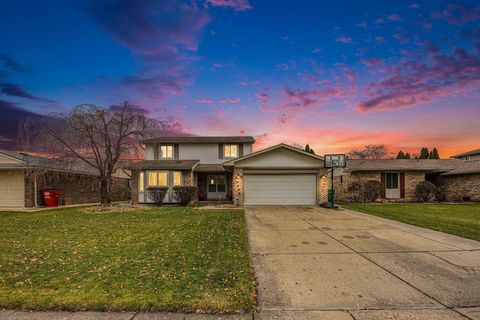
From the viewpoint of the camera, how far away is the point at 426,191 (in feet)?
66.5

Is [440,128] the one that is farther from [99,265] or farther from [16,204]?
[16,204]

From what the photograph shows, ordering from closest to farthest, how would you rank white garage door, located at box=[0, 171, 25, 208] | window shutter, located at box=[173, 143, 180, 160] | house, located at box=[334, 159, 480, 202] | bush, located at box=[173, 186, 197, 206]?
white garage door, located at box=[0, 171, 25, 208], bush, located at box=[173, 186, 197, 206], house, located at box=[334, 159, 480, 202], window shutter, located at box=[173, 143, 180, 160]

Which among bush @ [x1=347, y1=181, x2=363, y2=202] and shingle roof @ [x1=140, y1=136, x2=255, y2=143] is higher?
shingle roof @ [x1=140, y1=136, x2=255, y2=143]

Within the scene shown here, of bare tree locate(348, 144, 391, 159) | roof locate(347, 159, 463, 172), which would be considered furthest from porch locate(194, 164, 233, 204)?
bare tree locate(348, 144, 391, 159)

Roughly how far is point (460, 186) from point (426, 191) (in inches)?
123

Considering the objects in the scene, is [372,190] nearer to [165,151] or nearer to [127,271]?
[165,151]

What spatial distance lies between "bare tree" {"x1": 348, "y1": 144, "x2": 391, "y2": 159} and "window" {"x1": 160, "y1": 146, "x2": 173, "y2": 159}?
44286mm

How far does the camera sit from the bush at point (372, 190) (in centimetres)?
2048

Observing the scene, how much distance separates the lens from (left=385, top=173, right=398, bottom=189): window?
21.5 m

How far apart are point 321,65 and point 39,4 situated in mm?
15953

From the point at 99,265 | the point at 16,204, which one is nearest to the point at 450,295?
the point at 99,265

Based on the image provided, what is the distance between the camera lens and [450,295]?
12.0 feet

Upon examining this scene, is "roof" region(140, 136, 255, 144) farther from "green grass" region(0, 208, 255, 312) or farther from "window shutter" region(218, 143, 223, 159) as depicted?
"green grass" region(0, 208, 255, 312)

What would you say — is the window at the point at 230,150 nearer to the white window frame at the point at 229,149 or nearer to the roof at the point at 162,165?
the white window frame at the point at 229,149
